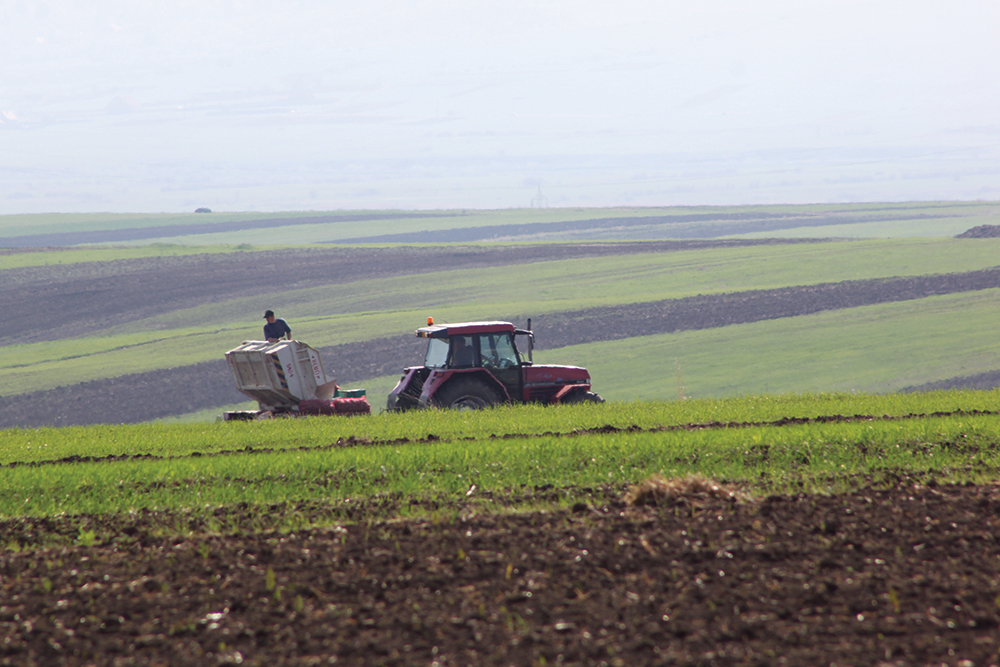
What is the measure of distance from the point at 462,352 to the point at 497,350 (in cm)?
70

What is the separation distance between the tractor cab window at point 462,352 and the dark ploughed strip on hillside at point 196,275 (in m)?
37.0

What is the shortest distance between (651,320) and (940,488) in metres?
34.2

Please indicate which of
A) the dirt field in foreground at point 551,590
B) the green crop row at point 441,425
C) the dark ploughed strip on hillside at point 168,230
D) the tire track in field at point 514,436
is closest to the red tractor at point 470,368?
the green crop row at point 441,425

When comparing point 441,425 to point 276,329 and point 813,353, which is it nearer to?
point 276,329

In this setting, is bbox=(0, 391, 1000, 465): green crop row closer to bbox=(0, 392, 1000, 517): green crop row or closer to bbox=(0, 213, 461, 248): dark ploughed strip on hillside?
bbox=(0, 392, 1000, 517): green crop row

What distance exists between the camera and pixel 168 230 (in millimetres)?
127062

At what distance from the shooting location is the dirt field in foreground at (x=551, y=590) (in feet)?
18.9

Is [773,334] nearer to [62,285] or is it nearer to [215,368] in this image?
[215,368]

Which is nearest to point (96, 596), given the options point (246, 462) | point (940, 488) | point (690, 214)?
point (246, 462)

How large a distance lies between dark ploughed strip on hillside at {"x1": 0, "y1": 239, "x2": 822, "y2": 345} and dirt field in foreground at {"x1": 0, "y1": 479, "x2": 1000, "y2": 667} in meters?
45.5

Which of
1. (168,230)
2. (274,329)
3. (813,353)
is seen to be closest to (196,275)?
(813,353)

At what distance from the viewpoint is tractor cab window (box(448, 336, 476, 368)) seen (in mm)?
18156

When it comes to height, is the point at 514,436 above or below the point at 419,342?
above

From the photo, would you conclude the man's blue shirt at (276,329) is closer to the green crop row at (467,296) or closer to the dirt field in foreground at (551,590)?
the dirt field in foreground at (551,590)
